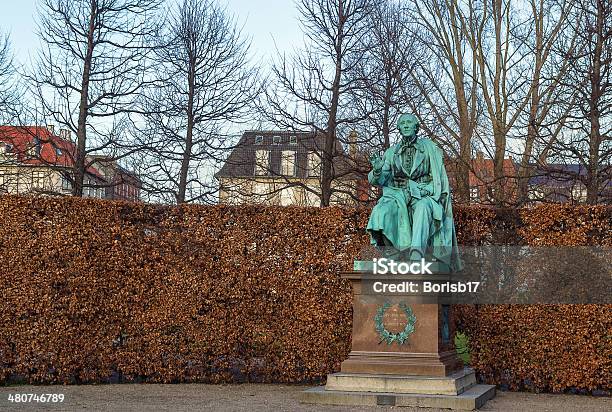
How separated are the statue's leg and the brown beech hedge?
185cm

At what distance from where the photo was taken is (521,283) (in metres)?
11.7

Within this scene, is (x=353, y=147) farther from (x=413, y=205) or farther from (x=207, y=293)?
(x=413, y=205)

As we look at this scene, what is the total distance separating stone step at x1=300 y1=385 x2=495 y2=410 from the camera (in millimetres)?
8961

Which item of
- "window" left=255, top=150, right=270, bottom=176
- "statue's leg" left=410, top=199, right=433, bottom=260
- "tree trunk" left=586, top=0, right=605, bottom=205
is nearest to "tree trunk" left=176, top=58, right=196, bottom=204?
"window" left=255, top=150, right=270, bottom=176

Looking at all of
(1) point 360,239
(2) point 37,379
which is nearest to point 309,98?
(1) point 360,239

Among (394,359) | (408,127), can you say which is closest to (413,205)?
(408,127)

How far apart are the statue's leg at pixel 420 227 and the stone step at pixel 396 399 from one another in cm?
173

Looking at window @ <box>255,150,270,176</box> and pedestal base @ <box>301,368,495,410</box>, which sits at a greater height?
window @ <box>255,150,270,176</box>

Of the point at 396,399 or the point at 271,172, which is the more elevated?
the point at 271,172

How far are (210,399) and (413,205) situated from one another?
11.8ft

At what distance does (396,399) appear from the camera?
30.0 ft

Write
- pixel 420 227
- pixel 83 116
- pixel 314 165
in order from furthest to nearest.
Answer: pixel 314 165 < pixel 83 116 < pixel 420 227

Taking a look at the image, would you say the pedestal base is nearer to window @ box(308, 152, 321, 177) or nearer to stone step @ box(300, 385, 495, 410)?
stone step @ box(300, 385, 495, 410)

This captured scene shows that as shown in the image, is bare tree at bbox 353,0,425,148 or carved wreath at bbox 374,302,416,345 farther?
bare tree at bbox 353,0,425,148
